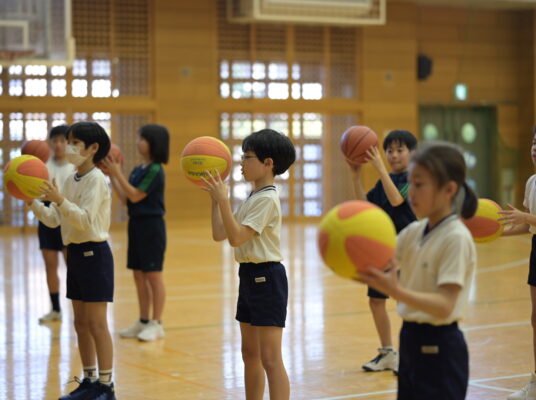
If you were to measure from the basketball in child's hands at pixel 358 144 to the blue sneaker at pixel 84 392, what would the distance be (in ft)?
6.56

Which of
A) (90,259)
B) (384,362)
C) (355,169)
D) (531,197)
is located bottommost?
(384,362)

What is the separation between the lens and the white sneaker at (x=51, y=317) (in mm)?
6977

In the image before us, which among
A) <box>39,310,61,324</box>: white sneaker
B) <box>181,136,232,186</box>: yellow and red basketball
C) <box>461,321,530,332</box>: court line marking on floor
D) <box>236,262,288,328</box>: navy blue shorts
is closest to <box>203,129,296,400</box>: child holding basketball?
<box>236,262,288,328</box>: navy blue shorts

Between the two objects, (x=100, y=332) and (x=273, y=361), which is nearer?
(x=273, y=361)

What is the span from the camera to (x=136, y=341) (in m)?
6.25

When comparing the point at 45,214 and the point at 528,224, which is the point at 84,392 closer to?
the point at 45,214

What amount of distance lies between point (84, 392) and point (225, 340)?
1878mm

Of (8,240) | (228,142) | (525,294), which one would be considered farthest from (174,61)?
(525,294)

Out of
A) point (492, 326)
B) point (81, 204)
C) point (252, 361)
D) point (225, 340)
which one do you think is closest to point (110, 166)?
point (81, 204)

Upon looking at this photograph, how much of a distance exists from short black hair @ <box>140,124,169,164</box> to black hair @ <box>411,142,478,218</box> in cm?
382

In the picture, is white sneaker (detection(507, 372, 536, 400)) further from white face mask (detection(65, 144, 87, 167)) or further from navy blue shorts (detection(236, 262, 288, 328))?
white face mask (detection(65, 144, 87, 167))

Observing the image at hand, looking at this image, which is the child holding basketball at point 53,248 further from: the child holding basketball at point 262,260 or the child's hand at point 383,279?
the child's hand at point 383,279

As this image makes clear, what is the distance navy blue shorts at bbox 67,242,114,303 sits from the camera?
4.48 meters

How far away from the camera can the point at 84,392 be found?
450cm
